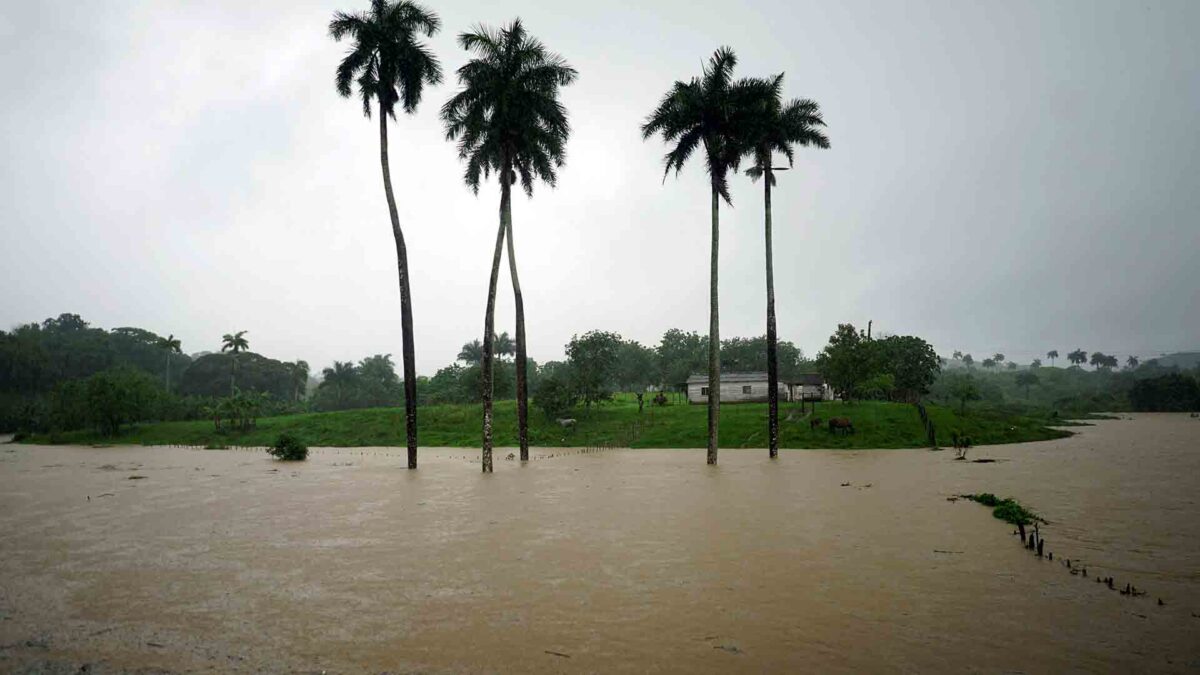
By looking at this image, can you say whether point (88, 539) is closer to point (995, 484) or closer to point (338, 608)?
point (338, 608)

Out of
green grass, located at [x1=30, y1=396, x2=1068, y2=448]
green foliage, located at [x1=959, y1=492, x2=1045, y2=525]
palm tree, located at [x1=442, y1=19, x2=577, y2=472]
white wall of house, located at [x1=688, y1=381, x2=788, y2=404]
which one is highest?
palm tree, located at [x1=442, y1=19, x2=577, y2=472]

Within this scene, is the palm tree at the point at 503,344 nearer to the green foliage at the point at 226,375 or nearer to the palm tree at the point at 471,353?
the palm tree at the point at 471,353

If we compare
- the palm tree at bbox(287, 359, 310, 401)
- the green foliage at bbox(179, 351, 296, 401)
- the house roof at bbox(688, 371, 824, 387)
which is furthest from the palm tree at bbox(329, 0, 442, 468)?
the palm tree at bbox(287, 359, 310, 401)

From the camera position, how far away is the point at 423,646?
19.4ft

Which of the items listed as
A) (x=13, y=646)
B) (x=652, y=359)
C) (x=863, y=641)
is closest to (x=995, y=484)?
(x=863, y=641)

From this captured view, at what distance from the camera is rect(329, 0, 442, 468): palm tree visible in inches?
1054

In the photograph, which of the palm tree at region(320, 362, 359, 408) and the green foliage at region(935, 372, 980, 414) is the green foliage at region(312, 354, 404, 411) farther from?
the green foliage at region(935, 372, 980, 414)

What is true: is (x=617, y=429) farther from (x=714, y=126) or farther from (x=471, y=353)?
(x=471, y=353)

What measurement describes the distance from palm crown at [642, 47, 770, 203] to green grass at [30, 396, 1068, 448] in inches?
752

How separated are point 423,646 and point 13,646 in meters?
4.16

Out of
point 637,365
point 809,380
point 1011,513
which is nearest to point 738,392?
point 809,380

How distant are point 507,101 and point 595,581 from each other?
81.1 ft

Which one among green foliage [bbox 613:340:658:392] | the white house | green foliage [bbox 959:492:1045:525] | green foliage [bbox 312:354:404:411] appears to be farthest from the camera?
green foliage [bbox 613:340:658:392]

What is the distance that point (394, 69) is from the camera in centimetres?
2759
